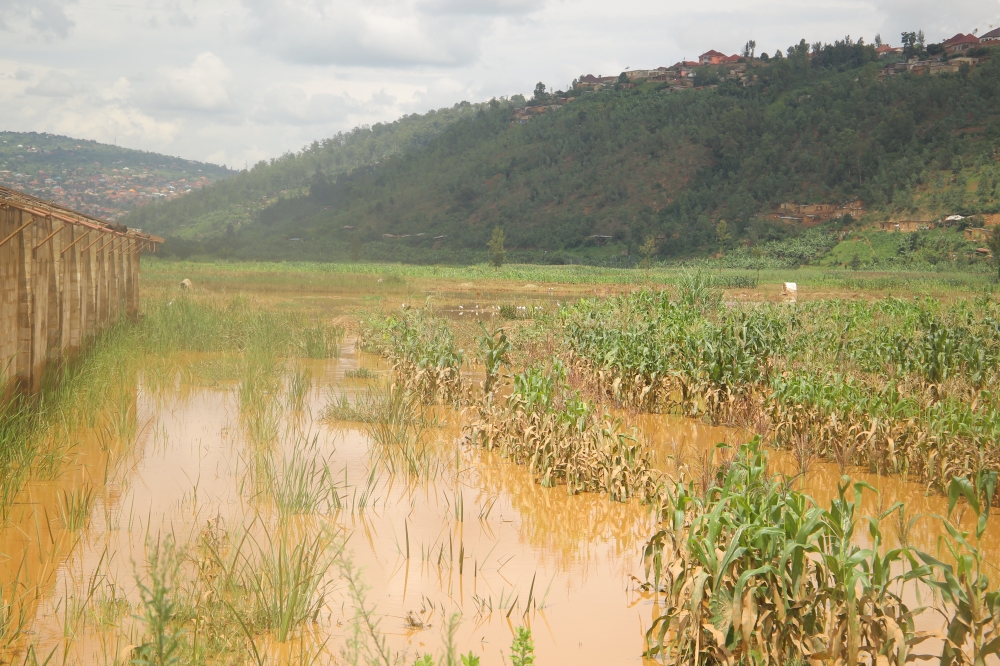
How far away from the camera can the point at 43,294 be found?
9734mm

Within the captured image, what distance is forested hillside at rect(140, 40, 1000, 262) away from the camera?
70.1 meters

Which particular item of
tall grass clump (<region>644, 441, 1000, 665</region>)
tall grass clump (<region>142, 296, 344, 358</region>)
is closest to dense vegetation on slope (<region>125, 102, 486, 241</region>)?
tall grass clump (<region>142, 296, 344, 358</region>)

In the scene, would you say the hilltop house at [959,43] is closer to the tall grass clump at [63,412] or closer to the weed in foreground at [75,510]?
the tall grass clump at [63,412]

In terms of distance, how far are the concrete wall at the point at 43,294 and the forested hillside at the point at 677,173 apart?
2046 inches

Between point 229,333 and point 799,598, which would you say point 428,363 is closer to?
point 229,333

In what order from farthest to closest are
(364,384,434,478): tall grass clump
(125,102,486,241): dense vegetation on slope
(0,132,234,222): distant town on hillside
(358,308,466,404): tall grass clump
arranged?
(0,132,234,222): distant town on hillside, (125,102,486,241): dense vegetation on slope, (358,308,466,404): tall grass clump, (364,384,434,478): tall grass clump

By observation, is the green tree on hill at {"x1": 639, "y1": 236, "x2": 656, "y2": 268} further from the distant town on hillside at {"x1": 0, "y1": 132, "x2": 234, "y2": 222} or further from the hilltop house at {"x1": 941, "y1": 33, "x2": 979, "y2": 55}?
the distant town on hillside at {"x1": 0, "y1": 132, "x2": 234, "y2": 222}

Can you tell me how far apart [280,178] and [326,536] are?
136 metres

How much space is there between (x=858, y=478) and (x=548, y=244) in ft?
239

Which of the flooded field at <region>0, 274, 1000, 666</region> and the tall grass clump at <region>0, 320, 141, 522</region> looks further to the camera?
Result: the tall grass clump at <region>0, 320, 141, 522</region>

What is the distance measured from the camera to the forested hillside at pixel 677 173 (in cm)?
7012

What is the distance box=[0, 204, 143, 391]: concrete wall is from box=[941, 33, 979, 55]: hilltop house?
11353cm

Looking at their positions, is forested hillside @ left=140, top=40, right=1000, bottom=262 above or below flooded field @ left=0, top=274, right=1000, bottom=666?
above

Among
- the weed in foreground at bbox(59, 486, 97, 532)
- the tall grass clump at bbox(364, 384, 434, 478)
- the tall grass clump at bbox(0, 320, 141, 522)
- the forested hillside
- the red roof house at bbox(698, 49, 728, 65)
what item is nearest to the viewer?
the weed in foreground at bbox(59, 486, 97, 532)
